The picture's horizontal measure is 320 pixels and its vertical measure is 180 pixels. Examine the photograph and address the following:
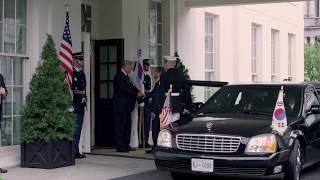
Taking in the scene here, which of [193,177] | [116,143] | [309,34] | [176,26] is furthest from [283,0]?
[309,34]

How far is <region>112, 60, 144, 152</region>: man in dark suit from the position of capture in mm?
12750

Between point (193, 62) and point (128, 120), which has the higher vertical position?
point (193, 62)

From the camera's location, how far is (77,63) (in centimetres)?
1182

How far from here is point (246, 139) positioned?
8.24 metres

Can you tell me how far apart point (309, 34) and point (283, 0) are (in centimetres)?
4290

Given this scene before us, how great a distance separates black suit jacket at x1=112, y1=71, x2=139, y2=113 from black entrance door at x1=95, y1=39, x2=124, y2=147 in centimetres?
88

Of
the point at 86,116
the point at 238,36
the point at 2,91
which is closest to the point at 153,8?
the point at 86,116

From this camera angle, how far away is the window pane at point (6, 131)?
1062 cm

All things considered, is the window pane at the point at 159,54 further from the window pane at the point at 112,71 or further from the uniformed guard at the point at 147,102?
the window pane at the point at 112,71

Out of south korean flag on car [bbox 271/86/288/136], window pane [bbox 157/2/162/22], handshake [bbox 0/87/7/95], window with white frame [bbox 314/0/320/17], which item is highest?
window with white frame [bbox 314/0/320/17]

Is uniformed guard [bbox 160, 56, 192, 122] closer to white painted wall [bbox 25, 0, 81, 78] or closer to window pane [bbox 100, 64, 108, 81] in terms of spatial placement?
white painted wall [bbox 25, 0, 81, 78]

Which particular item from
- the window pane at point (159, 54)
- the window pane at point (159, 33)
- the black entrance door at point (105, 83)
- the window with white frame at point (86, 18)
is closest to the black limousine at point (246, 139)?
the black entrance door at point (105, 83)

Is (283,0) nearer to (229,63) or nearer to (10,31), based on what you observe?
(229,63)

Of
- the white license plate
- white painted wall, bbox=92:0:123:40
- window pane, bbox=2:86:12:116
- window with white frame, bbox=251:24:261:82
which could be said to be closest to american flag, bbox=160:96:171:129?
the white license plate
